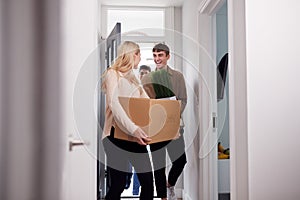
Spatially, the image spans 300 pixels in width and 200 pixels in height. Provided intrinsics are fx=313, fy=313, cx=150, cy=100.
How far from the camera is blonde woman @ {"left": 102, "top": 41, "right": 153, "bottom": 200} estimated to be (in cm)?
213

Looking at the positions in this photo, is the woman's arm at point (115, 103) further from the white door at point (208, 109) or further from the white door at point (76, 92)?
the white door at point (208, 109)

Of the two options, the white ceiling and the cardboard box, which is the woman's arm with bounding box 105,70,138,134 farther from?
the white ceiling

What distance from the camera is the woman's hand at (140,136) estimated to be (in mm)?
2117

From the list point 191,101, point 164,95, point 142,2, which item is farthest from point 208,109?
point 142,2

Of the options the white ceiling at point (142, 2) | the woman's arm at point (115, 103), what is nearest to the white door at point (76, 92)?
the woman's arm at point (115, 103)

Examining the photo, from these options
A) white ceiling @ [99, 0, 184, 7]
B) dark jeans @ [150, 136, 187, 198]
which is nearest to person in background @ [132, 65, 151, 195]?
dark jeans @ [150, 136, 187, 198]

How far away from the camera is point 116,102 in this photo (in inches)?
84.3
